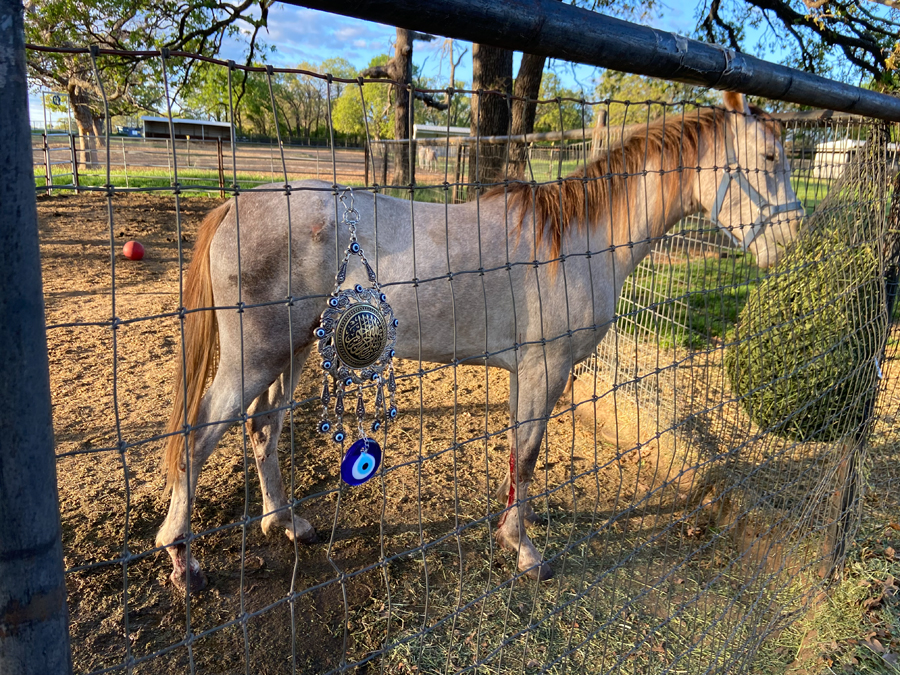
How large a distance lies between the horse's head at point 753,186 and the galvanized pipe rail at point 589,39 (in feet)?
2.02

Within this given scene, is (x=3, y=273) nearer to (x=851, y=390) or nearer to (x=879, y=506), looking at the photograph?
(x=851, y=390)

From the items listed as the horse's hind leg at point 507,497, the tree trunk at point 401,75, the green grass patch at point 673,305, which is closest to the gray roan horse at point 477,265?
the horse's hind leg at point 507,497

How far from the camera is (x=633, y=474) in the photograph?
3.71 meters

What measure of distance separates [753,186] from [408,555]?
229cm

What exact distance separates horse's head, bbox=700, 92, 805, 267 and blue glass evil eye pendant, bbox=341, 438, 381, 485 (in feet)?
6.67

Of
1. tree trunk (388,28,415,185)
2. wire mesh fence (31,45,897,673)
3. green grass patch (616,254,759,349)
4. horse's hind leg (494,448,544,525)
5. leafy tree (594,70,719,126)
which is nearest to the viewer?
leafy tree (594,70,719,126)

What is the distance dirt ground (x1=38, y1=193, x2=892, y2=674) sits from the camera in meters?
2.08

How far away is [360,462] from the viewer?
1394 millimetres

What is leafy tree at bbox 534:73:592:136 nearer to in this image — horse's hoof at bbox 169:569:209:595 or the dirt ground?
the dirt ground

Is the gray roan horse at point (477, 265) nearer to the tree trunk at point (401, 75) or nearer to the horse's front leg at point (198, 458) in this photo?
the horse's front leg at point (198, 458)

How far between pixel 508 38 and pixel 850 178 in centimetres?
239

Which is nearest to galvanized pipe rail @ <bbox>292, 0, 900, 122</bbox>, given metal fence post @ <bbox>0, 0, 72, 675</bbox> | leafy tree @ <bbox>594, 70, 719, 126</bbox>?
leafy tree @ <bbox>594, 70, 719, 126</bbox>

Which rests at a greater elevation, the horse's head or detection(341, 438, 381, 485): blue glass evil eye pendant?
the horse's head

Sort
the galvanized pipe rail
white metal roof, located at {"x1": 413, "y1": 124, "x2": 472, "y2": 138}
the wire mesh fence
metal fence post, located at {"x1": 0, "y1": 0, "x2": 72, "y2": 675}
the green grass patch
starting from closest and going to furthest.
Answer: metal fence post, located at {"x1": 0, "y1": 0, "x2": 72, "y2": 675}, the galvanized pipe rail, the wire mesh fence, the green grass patch, white metal roof, located at {"x1": 413, "y1": 124, "x2": 472, "y2": 138}
